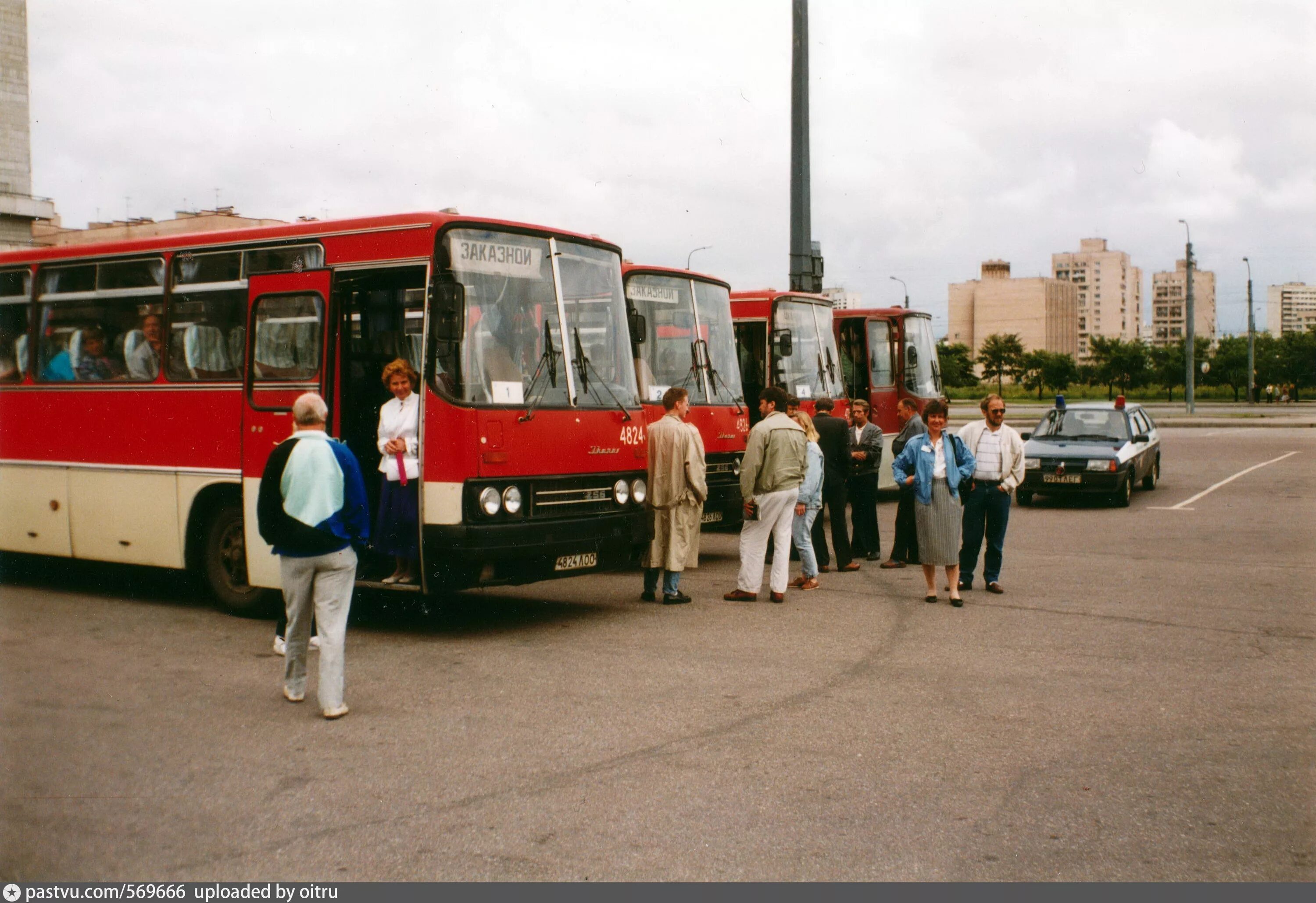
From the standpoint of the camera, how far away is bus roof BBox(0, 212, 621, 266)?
8914 millimetres

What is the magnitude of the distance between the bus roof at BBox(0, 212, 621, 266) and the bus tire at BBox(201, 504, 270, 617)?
2.13 meters

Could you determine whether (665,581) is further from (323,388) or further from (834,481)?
(323,388)

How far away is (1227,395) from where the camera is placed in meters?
86.2

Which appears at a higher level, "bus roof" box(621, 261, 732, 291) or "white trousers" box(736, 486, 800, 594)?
"bus roof" box(621, 261, 732, 291)

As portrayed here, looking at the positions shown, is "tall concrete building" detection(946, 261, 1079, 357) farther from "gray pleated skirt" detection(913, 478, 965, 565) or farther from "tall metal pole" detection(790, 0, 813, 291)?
"gray pleated skirt" detection(913, 478, 965, 565)

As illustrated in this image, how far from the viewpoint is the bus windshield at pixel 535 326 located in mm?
8789

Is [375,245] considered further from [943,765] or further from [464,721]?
[943,765]

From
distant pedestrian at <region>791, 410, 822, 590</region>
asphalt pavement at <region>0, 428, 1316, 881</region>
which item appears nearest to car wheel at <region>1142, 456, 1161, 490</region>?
asphalt pavement at <region>0, 428, 1316, 881</region>

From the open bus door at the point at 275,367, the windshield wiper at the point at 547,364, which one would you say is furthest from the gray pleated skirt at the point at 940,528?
the open bus door at the point at 275,367

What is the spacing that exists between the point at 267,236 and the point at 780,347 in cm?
841

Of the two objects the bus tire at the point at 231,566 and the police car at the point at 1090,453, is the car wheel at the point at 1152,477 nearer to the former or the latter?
the police car at the point at 1090,453

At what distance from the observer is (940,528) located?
10.7 m

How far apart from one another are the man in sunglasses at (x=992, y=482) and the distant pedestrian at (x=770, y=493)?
1773 millimetres
